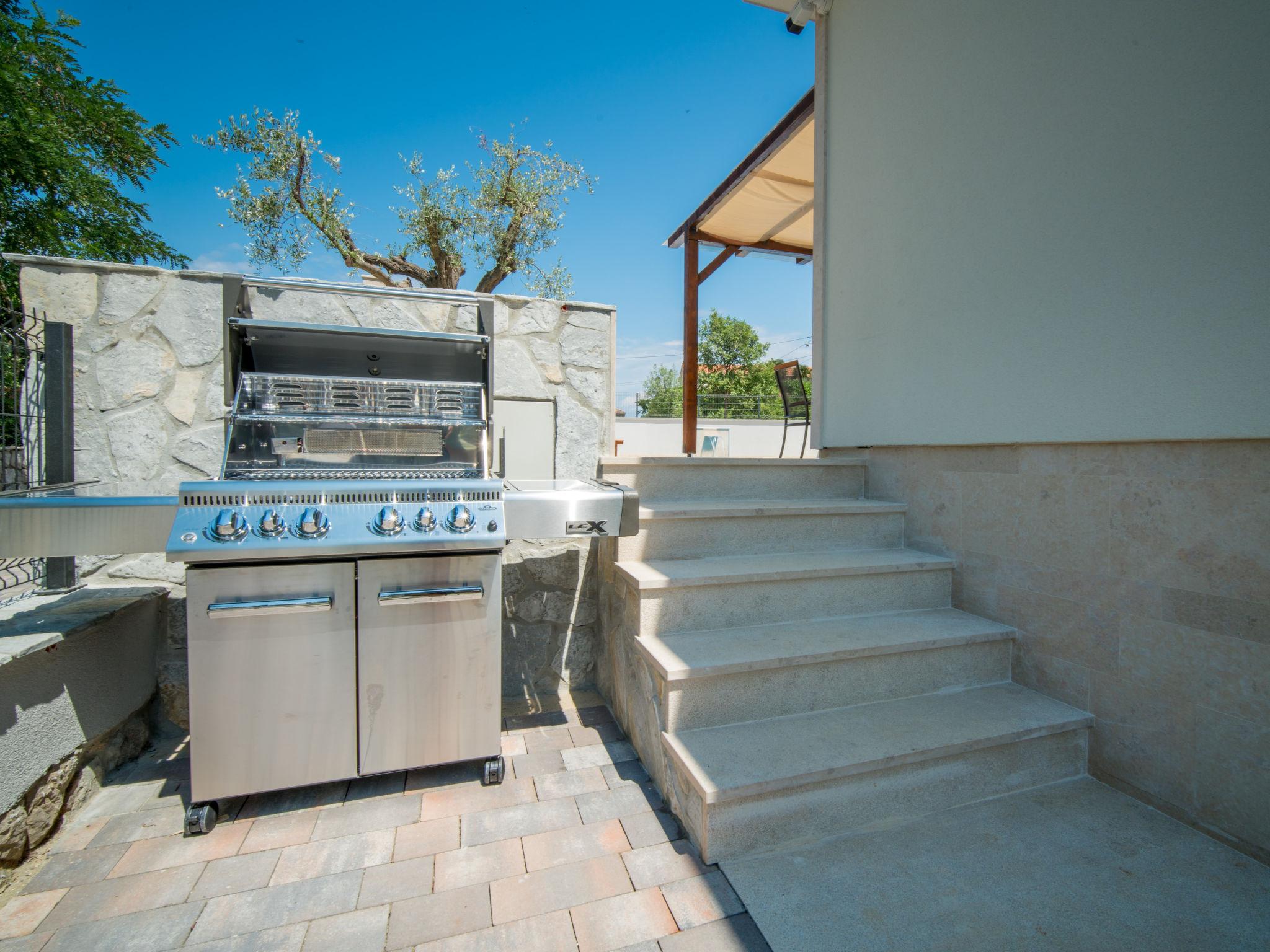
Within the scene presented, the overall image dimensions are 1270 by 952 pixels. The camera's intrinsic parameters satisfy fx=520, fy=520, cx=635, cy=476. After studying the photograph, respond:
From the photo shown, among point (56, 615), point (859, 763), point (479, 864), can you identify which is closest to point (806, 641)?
point (859, 763)

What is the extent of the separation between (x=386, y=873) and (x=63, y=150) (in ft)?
41.5

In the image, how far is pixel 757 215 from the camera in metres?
5.16

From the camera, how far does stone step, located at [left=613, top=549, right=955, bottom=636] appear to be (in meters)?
2.10

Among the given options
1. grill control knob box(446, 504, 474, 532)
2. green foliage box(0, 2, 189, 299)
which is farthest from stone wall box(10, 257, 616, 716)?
green foliage box(0, 2, 189, 299)

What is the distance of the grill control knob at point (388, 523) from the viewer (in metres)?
1.64

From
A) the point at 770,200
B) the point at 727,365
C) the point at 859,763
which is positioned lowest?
the point at 859,763

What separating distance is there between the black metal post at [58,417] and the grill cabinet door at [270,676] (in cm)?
118

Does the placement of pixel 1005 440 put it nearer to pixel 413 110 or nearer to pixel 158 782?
pixel 158 782

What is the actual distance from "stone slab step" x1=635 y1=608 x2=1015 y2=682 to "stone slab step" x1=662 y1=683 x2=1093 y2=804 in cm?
21

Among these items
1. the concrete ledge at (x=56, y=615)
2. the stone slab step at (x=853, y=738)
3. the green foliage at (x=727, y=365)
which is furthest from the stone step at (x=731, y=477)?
the green foliage at (x=727, y=365)

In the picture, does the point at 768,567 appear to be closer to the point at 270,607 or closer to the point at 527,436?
the point at 527,436

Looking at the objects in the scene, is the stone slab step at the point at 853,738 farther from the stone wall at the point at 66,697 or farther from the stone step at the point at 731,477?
the stone wall at the point at 66,697

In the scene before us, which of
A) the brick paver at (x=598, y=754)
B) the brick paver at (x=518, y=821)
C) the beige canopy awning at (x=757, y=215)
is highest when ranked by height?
the beige canopy awning at (x=757, y=215)

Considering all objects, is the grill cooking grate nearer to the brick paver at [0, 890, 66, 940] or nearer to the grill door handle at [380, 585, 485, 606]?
the grill door handle at [380, 585, 485, 606]
